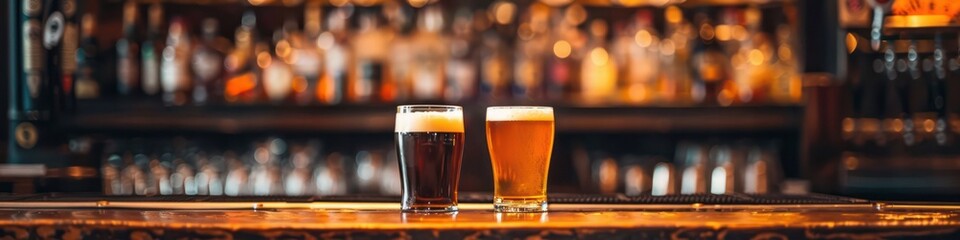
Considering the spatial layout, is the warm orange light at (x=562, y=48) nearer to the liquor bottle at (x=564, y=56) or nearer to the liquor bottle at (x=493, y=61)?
the liquor bottle at (x=564, y=56)

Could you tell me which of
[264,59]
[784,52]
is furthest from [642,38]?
[264,59]

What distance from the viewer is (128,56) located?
350 centimetres

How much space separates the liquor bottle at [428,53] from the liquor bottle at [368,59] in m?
0.09

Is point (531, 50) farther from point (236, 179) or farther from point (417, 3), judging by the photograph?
point (236, 179)

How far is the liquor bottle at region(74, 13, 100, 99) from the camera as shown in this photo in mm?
3412

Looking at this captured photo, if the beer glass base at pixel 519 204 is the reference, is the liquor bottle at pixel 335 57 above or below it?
above

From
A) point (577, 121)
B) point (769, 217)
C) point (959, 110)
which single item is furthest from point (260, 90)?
point (769, 217)

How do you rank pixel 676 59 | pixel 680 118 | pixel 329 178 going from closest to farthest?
1. pixel 680 118
2. pixel 329 178
3. pixel 676 59

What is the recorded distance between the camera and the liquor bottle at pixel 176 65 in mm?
3490

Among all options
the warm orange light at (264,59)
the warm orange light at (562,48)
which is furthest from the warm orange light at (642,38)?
the warm orange light at (264,59)

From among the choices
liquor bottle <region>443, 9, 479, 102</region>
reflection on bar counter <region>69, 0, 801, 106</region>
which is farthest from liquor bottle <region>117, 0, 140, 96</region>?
liquor bottle <region>443, 9, 479, 102</region>

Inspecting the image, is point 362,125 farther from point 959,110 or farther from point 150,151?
point 959,110

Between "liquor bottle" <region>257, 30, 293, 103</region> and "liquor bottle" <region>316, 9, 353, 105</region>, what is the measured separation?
A: 0.09 metres

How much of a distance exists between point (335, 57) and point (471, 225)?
247 cm
